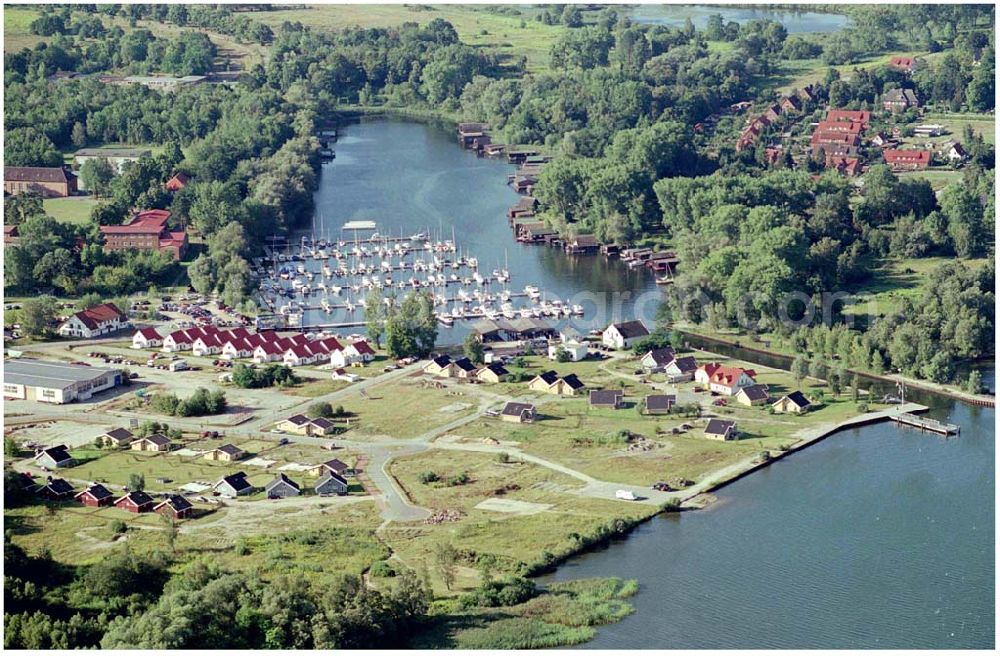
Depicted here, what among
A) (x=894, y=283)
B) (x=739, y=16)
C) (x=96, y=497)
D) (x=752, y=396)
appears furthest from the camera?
(x=739, y=16)

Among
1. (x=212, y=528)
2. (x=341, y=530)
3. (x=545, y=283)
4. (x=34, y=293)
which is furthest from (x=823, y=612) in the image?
(x=34, y=293)

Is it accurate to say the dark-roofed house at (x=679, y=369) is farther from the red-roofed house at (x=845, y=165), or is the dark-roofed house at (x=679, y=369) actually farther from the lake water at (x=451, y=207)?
the red-roofed house at (x=845, y=165)

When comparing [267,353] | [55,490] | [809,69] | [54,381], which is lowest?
[55,490]

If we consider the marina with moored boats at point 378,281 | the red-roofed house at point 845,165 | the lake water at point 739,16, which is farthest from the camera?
the lake water at point 739,16

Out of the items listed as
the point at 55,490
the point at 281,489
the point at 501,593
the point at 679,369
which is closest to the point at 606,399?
the point at 679,369

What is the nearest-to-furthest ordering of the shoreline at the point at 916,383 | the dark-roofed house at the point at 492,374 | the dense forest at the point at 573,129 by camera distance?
the shoreline at the point at 916,383 → the dark-roofed house at the point at 492,374 → the dense forest at the point at 573,129

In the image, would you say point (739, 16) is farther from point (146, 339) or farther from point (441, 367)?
point (441, 367)

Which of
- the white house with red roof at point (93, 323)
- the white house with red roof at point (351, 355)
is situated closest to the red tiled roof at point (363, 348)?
the white house with red roof at point (351, 355)

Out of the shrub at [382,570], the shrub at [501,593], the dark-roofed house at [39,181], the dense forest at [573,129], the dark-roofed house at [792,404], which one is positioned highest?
the dense forest at [573,129]
